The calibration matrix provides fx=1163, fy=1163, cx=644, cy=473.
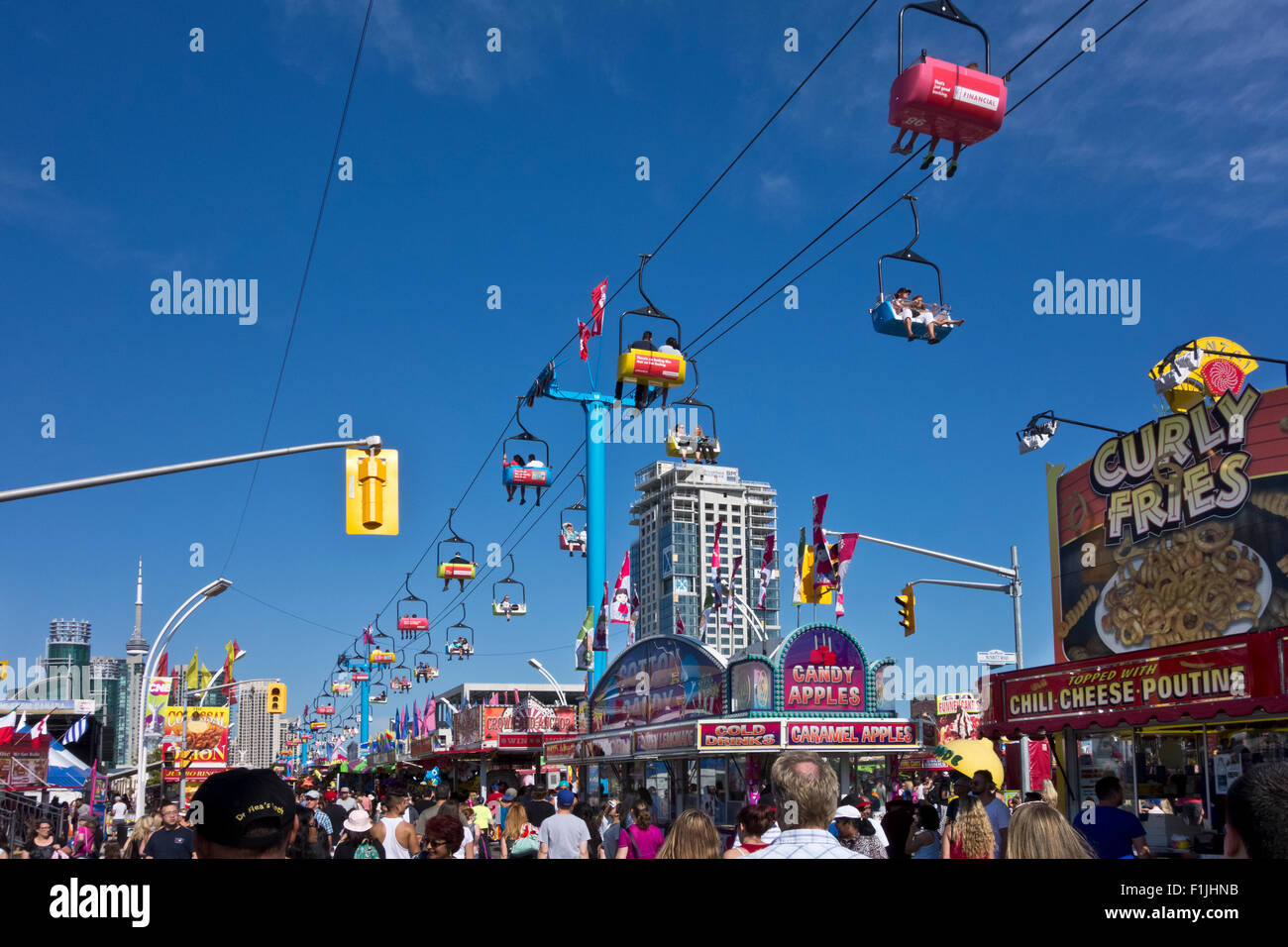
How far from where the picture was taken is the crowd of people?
3.30 m

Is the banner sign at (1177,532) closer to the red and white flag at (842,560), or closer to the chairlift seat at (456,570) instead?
the red and white flag at (842,560)

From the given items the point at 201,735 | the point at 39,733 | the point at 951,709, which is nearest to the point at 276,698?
the point at 201,735

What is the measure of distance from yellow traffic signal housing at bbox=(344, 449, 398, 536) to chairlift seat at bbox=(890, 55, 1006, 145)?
826 centimetres

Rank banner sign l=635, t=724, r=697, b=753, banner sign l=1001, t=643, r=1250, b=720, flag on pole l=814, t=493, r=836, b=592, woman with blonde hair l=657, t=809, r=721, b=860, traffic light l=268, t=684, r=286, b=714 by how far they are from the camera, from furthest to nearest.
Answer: traffic light l=268, t=684, r=286, b=714
flag on pole l=814, t=493, r=836, b=592
banner sign l=635, t=724, r=697, b=753
banner sign l=1001, t=643, r=1250, b=720
woman with blonde hair l=657, t=809, r=721, b=860

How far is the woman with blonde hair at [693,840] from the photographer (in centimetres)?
558

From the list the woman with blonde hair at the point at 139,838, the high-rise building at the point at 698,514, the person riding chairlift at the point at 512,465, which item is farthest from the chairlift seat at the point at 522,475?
the high-rise building at the point at 698,514

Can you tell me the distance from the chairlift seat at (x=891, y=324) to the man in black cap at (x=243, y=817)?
1127 centimetres

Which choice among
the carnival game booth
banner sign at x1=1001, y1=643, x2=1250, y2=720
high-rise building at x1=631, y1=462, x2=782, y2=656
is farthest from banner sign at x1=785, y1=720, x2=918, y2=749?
high-rise building at x1=631, y1=462, x2=782, y2=656

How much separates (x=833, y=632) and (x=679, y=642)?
4.94 metres

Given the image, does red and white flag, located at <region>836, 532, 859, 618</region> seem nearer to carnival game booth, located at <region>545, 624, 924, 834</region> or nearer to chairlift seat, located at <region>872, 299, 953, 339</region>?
carnival game booth, located at <region>545, 624, 924, 834</region>

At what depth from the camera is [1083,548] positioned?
22.0m

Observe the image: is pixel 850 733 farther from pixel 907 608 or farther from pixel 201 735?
pixel 201 735

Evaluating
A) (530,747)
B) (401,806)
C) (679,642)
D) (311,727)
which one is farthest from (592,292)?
(311,727)
